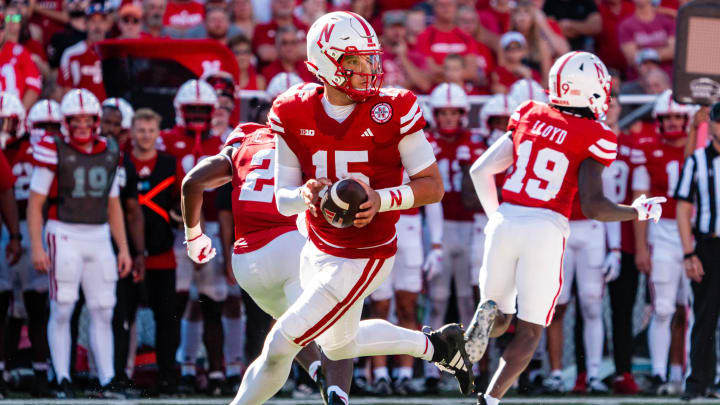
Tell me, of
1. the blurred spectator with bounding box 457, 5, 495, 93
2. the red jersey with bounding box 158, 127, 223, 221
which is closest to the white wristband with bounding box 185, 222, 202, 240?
the red jersey with bounding box 158, 127, 223, 221

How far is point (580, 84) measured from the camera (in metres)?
6.21

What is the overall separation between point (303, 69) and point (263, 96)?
85 centimetres

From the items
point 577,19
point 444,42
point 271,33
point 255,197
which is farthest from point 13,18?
point 577,19

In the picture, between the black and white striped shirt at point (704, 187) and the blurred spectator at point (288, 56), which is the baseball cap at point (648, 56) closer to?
the black and white striped shirt at point (704, 187)

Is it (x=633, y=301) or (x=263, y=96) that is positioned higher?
(x=263, y=96)

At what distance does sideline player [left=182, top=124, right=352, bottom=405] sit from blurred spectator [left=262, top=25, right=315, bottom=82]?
3.85 metres

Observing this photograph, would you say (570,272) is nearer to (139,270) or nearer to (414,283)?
(414,283)

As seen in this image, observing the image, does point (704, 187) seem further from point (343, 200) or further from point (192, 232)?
point (343, 200)

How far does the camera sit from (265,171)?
5.96 meters

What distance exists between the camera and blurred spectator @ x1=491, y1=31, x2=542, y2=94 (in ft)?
33.0

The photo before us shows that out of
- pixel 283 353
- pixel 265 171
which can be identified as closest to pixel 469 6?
pixel 265 171

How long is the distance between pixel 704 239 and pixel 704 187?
0.34 meters

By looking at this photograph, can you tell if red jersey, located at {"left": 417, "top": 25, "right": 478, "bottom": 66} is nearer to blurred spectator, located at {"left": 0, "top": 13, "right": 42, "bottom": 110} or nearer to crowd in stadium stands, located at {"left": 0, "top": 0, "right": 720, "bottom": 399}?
crowd in stadium stands, located at {"left": 0, "top": 0, "right": 720, "bottom": 399}

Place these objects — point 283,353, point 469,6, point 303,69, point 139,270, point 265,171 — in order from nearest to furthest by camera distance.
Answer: point 283,353, point 265,171, point 139,270, point 303,69, point 469,6
